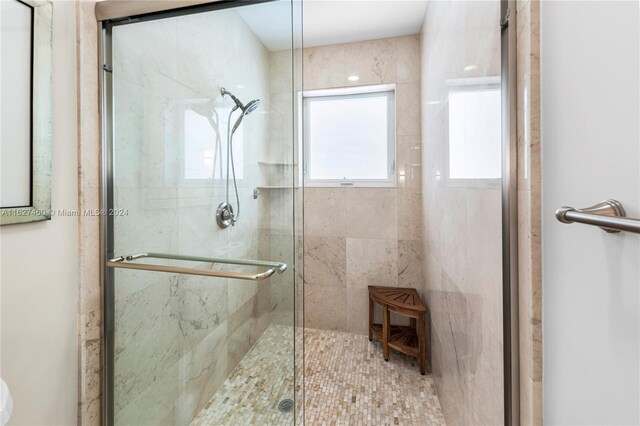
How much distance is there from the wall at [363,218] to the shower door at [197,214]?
1211mm

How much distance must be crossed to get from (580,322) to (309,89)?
2.25 m

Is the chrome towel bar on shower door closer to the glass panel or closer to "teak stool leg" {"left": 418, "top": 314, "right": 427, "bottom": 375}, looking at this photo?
"teak stool leg" {"left": 418, "top": 314, "right": 427, "bottom": 375}

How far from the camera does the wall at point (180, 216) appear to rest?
1093 mm

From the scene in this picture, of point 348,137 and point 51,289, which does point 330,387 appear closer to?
point 51,289

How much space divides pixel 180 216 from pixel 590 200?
120 cm

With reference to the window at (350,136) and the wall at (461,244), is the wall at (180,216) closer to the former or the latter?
the wall at (461,244)

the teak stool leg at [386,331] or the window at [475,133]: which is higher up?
the window at [475,133]

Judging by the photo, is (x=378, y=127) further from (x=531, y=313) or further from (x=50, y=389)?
(x=50, y=389)

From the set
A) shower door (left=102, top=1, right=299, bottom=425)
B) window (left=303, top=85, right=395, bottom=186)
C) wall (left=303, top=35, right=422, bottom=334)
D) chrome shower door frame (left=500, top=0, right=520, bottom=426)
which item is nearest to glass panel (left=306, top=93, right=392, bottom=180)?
window (left=303, top=85, right=395, bottom=186)

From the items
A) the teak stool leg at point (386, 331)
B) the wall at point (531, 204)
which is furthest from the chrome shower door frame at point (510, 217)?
the teak stool leg at point (386, 331)

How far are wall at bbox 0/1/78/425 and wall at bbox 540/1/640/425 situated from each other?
1378 millimetres

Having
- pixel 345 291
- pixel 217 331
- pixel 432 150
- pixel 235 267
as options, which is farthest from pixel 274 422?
pixel 432 150

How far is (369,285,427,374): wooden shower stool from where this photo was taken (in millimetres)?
1795

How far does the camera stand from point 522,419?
0.72 meters
